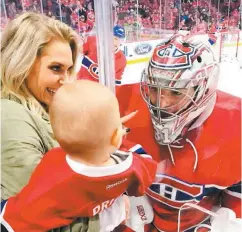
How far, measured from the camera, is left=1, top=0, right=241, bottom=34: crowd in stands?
2.60 feet

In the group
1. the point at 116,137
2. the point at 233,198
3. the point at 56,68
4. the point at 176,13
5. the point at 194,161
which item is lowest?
the point at 233,198

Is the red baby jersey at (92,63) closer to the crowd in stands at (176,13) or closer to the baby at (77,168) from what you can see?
the crowd in stands at (176,13)

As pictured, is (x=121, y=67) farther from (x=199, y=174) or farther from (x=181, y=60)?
(x=199, y=174)

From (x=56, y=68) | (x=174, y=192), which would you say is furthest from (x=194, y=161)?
(x=56, y=68)

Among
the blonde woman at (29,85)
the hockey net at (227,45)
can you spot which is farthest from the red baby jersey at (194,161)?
the blonde woman at (29,85)

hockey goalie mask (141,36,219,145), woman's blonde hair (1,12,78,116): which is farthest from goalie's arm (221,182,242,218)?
A: woman's blonde hair (1,12,78,116)

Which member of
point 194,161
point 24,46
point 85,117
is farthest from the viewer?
point 194,161

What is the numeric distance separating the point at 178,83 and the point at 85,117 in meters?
0.26

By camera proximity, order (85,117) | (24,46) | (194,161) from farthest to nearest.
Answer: (194,161) → (24,46) → (85,117)

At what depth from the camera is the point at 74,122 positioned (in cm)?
63

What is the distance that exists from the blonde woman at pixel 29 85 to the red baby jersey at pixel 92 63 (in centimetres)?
5

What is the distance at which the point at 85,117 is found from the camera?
623 mm

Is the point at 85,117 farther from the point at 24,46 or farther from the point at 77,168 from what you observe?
the point at 24,46

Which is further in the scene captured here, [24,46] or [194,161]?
[194,161]
